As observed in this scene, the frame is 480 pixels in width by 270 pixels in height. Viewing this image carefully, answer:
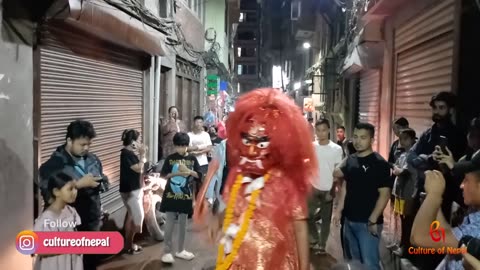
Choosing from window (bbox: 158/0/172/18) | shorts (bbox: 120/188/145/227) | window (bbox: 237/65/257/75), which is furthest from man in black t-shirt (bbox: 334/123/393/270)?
window (bbox: 237/65/257/75)

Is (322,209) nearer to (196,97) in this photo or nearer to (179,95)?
(179,95)

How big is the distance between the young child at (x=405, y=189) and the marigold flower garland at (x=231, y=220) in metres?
2.48

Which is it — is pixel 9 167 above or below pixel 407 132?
below

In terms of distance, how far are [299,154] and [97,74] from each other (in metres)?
5.51

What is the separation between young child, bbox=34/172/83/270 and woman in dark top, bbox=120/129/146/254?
207 centimetres

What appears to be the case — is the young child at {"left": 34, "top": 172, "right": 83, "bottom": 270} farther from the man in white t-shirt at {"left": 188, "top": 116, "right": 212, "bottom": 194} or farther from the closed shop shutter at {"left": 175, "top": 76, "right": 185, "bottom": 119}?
the closed shop shutter at {"left": 175, "top": 76, "right": 185, "bottom": 119}

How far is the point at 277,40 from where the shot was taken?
55.7 metres

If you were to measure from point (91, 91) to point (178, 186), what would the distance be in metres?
2.73

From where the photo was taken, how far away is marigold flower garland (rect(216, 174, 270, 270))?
3.15 m

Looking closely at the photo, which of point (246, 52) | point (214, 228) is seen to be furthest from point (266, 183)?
point (246, 52)

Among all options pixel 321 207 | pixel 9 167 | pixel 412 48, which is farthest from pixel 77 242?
pixel 412 48

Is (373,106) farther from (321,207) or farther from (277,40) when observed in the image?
(277,40)

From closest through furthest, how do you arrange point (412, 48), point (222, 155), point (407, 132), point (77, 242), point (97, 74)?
point (77, 242), point (222, 155), point (407, 132), point (97, 74), point (412, 48)

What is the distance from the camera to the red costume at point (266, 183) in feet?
10.3
